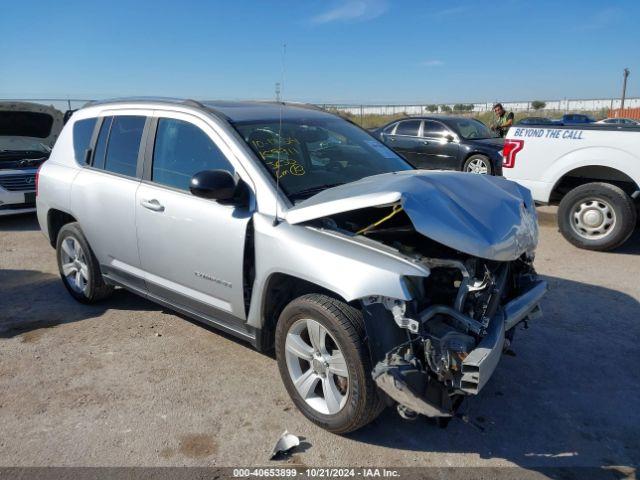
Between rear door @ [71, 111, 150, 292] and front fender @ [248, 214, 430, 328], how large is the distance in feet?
4.43

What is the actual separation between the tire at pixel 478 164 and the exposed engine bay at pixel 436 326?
8.93m

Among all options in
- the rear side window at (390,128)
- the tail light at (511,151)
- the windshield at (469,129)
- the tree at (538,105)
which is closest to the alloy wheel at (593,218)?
the tail light at (511,151)

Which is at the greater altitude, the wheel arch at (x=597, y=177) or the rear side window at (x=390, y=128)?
the rear side window at (x=390, y=128)

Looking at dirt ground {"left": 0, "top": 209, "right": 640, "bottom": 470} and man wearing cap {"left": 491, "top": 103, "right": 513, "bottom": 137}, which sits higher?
man wearing cap {"left": 491, "top": 103, "right": 513, "bottom": 137}

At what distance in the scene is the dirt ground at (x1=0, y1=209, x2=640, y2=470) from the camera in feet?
9.47

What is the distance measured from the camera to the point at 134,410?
3.29 m

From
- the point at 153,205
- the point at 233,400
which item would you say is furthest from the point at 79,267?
the point at 233,400

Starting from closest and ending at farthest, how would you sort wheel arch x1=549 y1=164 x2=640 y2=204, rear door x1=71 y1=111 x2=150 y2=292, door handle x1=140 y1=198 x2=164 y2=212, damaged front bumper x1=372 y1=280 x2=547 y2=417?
damaged front bumper x1=372 y1=280 x2=547 y2=417, door handle x1=140 y1=198 x2=164 y2=212, rear door x1=71 y1=111 x2=150 y2=292, wheel arch x1=549 y1=164 x2=640 y2=204

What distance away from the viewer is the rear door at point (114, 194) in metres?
4.05

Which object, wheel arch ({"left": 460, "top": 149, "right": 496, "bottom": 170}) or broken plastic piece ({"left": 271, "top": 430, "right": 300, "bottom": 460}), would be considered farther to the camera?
wheel arch ({"left": 460, "top": 149, "right": 496, "bottom": 170})

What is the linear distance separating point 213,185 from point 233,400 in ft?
4.60

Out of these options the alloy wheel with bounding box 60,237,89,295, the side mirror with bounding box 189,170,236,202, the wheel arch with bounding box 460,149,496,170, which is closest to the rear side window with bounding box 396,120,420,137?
the wheel arch with bounding box 460,149,496,170

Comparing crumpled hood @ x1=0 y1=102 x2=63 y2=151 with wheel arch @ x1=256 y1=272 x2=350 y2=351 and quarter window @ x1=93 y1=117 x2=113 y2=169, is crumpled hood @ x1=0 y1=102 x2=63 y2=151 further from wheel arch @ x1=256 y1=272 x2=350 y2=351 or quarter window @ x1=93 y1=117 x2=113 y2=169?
wheel arch @ x1=256 y1=272 x2=350 y2=351

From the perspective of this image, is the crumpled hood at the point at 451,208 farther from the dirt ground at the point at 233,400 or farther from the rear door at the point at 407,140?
the rear door at the point at 407,140
